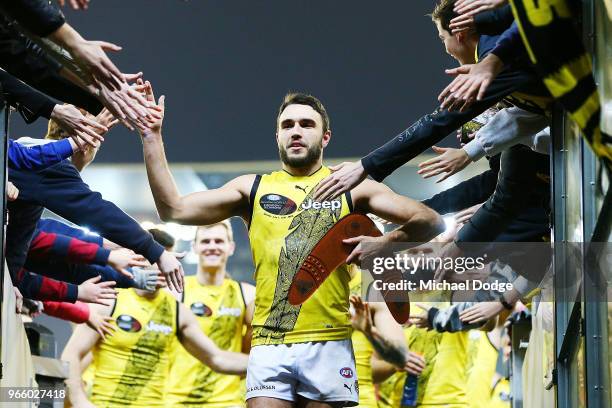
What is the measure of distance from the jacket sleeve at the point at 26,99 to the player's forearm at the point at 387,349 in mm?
4070

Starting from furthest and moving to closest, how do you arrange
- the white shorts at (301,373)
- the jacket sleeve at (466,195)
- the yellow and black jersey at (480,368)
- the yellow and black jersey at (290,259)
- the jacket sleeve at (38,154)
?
the yellow and black jersey at (480,368) → the jacket sleeve at (466,195) → the jacket sleeve at (38,154) → the yellow and black jersey at (290,259) → the white shorts at (301,373)

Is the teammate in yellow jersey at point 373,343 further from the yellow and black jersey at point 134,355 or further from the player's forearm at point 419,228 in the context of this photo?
the player's forearm at point 419,228

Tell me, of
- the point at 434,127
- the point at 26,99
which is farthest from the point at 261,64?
the point at 434,127

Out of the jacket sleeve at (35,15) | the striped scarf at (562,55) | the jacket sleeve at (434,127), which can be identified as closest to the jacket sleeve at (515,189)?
the jacket sleeve at (434,127)

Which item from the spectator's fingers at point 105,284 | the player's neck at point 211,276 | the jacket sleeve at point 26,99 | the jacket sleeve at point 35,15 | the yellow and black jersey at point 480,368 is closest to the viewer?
the jacket sleeve at point 35,15

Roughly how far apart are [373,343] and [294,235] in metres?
3.08

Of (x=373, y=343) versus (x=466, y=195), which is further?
Result: (x=373, y=343)

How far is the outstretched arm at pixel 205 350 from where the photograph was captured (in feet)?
32.5

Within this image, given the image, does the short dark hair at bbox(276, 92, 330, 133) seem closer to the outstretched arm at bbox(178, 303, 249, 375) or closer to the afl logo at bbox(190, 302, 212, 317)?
the outstretched arm at bbox(178, 303, 249, 375)

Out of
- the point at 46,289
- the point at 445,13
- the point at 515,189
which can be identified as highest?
the point at 445,13

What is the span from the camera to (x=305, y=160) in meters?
6.68

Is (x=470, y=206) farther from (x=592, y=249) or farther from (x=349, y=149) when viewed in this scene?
(x=592, y=249)

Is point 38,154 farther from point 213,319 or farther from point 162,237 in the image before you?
point 213,319

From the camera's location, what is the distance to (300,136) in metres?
6.68
